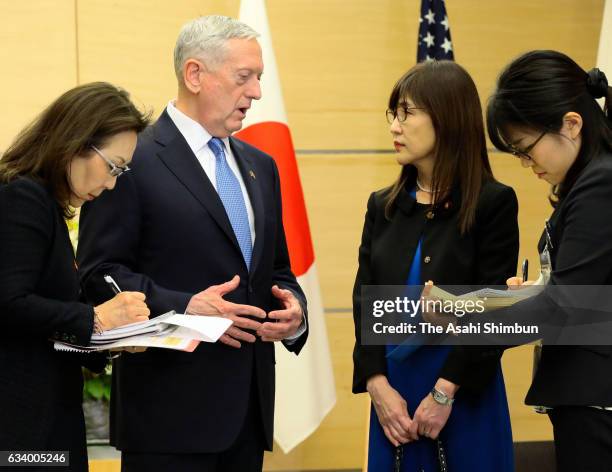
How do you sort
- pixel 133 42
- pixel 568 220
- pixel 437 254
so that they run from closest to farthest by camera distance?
1. pixel 568 220
2. pixel 437 254
3. pixel 133 42

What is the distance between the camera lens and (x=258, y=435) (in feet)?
8.87

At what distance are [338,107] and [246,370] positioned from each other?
2.43 metres

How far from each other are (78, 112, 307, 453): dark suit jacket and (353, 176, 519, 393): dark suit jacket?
1.32 ft

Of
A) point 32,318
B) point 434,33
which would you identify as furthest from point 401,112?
point 434,33

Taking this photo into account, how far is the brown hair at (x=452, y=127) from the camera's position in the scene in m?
2.90

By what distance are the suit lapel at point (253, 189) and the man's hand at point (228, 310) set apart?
0.51ft

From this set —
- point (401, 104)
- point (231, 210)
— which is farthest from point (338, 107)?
point (231, 210)

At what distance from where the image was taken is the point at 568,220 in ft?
7.77

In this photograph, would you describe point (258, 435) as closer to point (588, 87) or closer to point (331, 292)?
point (588, 87)

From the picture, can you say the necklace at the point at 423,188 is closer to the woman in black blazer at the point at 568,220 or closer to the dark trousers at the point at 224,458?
the woman in black blazer at the point at 568,220

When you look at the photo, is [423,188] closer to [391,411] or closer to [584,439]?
[391,411]

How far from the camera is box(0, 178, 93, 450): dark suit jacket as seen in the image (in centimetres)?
217

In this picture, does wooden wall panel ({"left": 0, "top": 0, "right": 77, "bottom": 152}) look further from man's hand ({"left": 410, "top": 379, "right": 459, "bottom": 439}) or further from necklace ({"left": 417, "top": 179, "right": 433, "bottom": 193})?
man's hand ({"left": 410, "top": 379, "right": 459, "bottom": 439})

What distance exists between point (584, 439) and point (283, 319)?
3.03 ft
